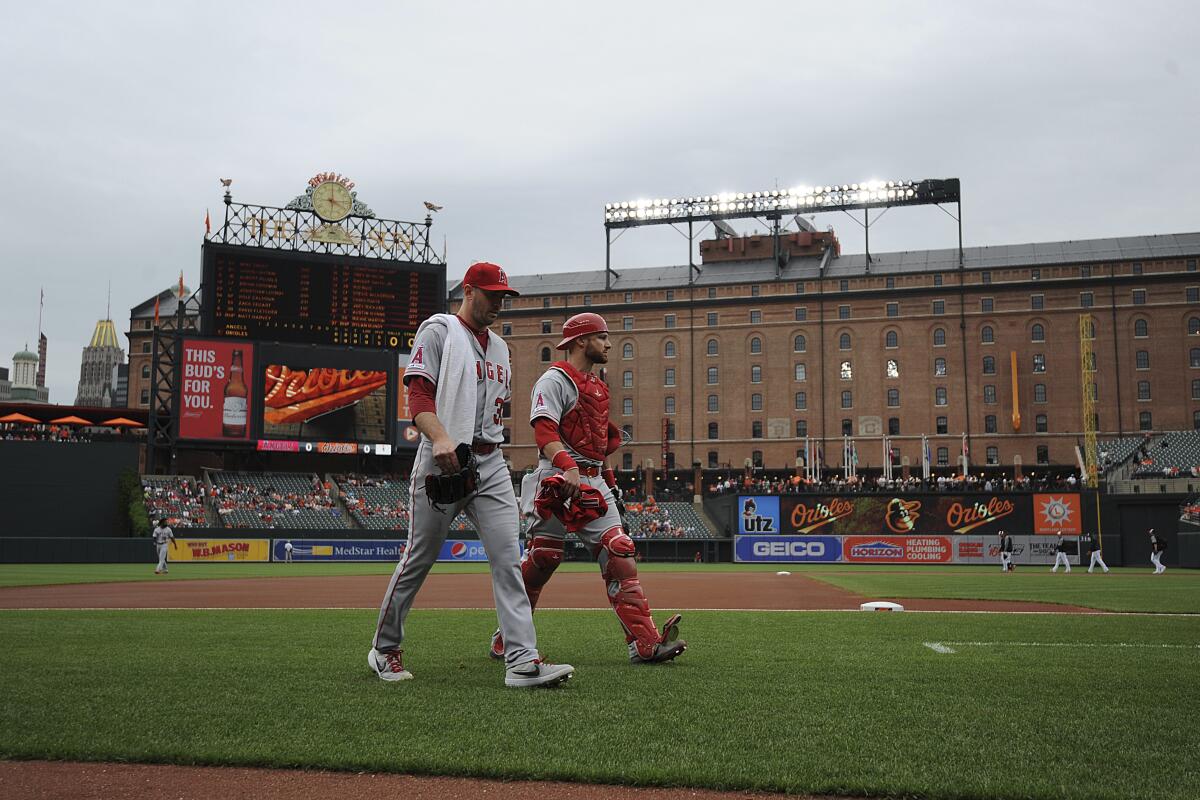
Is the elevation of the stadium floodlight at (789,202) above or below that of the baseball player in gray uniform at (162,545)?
above

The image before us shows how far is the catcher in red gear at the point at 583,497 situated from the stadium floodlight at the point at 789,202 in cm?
6854

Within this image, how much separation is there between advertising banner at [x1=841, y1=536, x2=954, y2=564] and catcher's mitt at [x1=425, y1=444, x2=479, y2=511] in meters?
44.6

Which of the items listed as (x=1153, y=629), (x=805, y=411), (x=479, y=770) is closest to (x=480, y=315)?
(x=479, y=770)

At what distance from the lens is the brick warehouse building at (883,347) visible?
74.5m

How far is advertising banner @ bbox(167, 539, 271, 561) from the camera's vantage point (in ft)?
144

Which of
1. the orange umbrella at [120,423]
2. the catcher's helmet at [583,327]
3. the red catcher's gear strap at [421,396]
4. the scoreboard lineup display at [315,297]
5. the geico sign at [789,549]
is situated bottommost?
the geico sign at [789,549]

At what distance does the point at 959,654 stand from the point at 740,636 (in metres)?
2.21

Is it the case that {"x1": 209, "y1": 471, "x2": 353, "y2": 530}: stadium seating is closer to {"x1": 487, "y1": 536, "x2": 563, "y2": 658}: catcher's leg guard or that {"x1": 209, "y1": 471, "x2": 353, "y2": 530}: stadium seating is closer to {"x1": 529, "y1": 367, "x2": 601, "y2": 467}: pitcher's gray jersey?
{"x1": 487, "y1": 536, "x2": 563, "y2": 658}: catcher's leg guard

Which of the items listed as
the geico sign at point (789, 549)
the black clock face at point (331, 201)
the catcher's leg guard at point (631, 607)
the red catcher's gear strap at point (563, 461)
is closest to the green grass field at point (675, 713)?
the catcher's leg guard at point (631, 607)

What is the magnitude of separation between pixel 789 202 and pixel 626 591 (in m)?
70.9

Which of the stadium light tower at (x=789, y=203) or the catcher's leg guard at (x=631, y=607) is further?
the stadium light tower at (x=789, y=203)

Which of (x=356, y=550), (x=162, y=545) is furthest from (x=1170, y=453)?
(x=162, y=545)

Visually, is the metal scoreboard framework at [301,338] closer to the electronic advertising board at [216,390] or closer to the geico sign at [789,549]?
the electronic advertising board at [216,390]

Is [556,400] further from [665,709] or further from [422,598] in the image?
[422,598]
